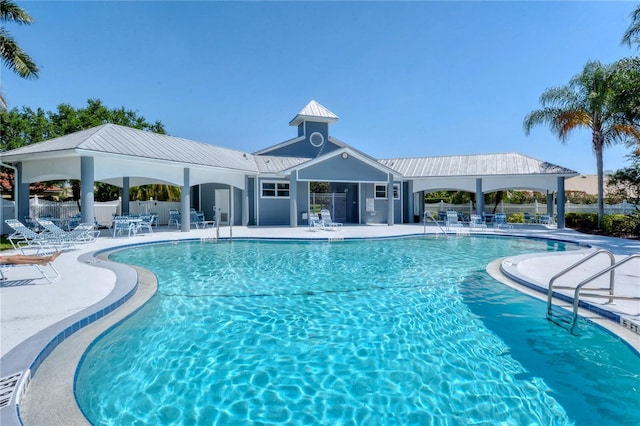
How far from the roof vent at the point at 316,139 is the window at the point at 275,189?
4.62 m

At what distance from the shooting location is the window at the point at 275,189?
2091cm

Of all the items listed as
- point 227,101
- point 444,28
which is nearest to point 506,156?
point 444,28

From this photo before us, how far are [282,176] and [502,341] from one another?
17.1 meters

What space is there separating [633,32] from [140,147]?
22845 mm

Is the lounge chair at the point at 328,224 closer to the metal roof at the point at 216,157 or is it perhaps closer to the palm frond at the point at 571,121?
the metal roof at the point at 216,157

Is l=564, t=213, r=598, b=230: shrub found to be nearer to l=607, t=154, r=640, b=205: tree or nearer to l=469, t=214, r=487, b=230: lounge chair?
l=607, t=154, r=640, b=205: tree

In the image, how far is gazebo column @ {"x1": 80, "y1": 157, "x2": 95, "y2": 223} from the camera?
1308 centimetres

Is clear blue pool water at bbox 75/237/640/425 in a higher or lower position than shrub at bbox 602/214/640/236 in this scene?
lower

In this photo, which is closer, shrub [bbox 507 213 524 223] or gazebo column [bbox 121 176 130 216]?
gazebo column [bbox 121 176 130 216]

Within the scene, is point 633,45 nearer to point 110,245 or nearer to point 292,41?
point 292,41

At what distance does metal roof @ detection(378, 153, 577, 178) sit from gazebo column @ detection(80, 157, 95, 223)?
60.0 ft

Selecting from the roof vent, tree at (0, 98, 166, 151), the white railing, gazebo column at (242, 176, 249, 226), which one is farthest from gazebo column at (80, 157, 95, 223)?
tree at (0, 98, 166, 151)

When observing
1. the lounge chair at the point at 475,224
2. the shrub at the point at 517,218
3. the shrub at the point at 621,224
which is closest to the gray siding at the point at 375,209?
the lounge chair at the point at 475,224

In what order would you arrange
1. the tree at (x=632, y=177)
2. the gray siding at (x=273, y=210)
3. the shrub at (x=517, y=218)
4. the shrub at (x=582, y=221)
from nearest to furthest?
the tree at (x=632, y=177) → the shrub at (x=582, y=221) → the gray siding at (x=273, y=210) → the shrub at (x=517, y=218)
